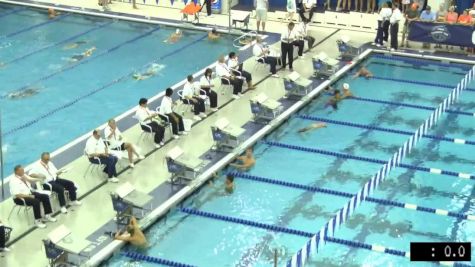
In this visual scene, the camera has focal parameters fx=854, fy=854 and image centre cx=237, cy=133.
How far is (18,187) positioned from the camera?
12719mm

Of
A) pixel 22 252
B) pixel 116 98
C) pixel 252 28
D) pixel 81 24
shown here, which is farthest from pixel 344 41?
pixel 22 252

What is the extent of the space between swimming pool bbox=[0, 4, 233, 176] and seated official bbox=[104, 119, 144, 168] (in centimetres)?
171

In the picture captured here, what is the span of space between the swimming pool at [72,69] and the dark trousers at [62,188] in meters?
2.31

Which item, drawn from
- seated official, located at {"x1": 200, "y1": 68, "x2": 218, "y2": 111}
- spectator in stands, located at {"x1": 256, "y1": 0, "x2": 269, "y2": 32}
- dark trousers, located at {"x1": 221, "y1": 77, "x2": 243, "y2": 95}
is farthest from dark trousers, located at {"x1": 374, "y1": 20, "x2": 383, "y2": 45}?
seated official, located at {"x1": 200, "y1": 68, "x2": 218, "y2": 111}

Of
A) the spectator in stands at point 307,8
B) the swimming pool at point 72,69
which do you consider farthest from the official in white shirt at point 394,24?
the swimming pool at point 72,69

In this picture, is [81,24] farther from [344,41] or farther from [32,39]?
[344,41]

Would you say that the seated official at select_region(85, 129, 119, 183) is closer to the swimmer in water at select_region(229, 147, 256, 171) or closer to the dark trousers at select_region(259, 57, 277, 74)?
the swimmer in water at select_region(229, 147, 256, 171)

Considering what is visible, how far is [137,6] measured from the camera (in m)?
26.2

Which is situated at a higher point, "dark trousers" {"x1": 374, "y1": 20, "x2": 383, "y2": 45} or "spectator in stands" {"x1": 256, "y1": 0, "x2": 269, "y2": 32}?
"spectator in stands" {"x1": 256, "y1": 0, "x2": 269, "y2": 32}

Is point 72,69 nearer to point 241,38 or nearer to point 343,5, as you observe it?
point 241,38

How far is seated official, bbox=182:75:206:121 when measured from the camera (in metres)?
17.1

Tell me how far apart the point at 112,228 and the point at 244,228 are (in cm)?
203

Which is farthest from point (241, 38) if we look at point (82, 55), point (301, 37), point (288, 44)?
point (82, 55)

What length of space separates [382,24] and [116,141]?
32.5 feet
